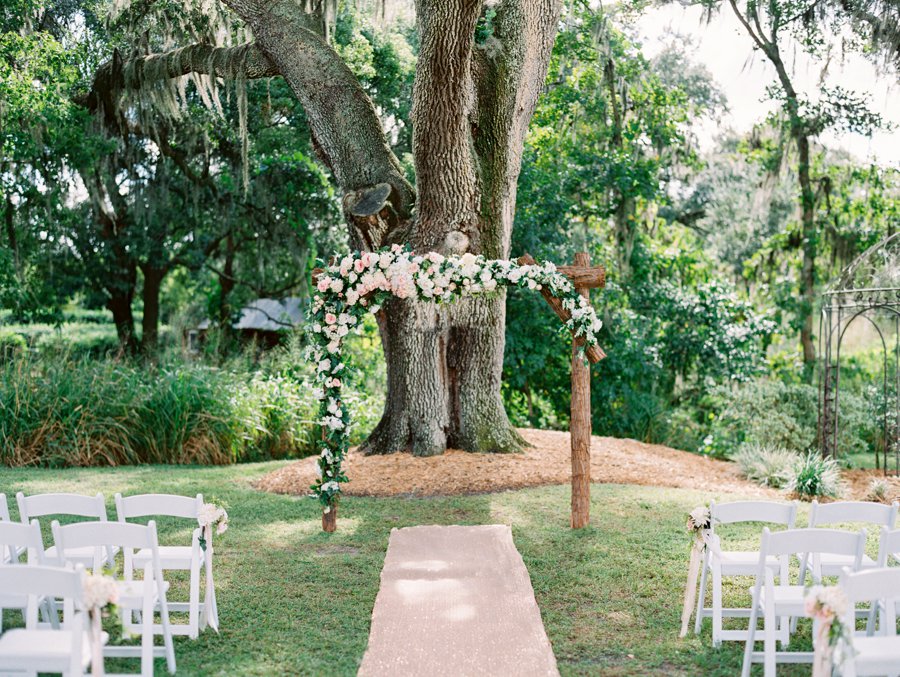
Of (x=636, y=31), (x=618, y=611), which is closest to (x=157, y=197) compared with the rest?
(x=636, y=31)

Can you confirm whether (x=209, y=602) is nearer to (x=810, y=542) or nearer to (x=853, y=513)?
(x=810, y=542)

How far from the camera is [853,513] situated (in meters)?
4.67

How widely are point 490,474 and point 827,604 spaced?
19.2 ft

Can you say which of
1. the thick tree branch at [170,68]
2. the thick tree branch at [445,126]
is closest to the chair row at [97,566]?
the thick tree branch at [445,126]

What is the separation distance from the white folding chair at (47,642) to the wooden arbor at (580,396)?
175 inches

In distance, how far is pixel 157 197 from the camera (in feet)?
49.1

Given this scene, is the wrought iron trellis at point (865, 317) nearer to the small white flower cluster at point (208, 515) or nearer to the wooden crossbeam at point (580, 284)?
the wooden crossbeam at point (580, 284)

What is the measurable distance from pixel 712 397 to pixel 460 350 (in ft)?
17.6

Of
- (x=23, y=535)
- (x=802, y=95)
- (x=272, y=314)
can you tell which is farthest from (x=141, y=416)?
(x=802, y=95)

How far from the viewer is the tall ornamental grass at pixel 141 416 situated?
411 inches

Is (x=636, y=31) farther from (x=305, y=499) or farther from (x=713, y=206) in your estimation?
(x=305, y=499)

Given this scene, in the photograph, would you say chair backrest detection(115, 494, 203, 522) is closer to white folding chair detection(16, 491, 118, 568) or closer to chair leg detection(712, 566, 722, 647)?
white folding chair detection(16, 491, 118, 568)

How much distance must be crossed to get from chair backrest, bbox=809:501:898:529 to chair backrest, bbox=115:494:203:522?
11.3ft

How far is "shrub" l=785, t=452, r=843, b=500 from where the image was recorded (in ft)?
29.2
